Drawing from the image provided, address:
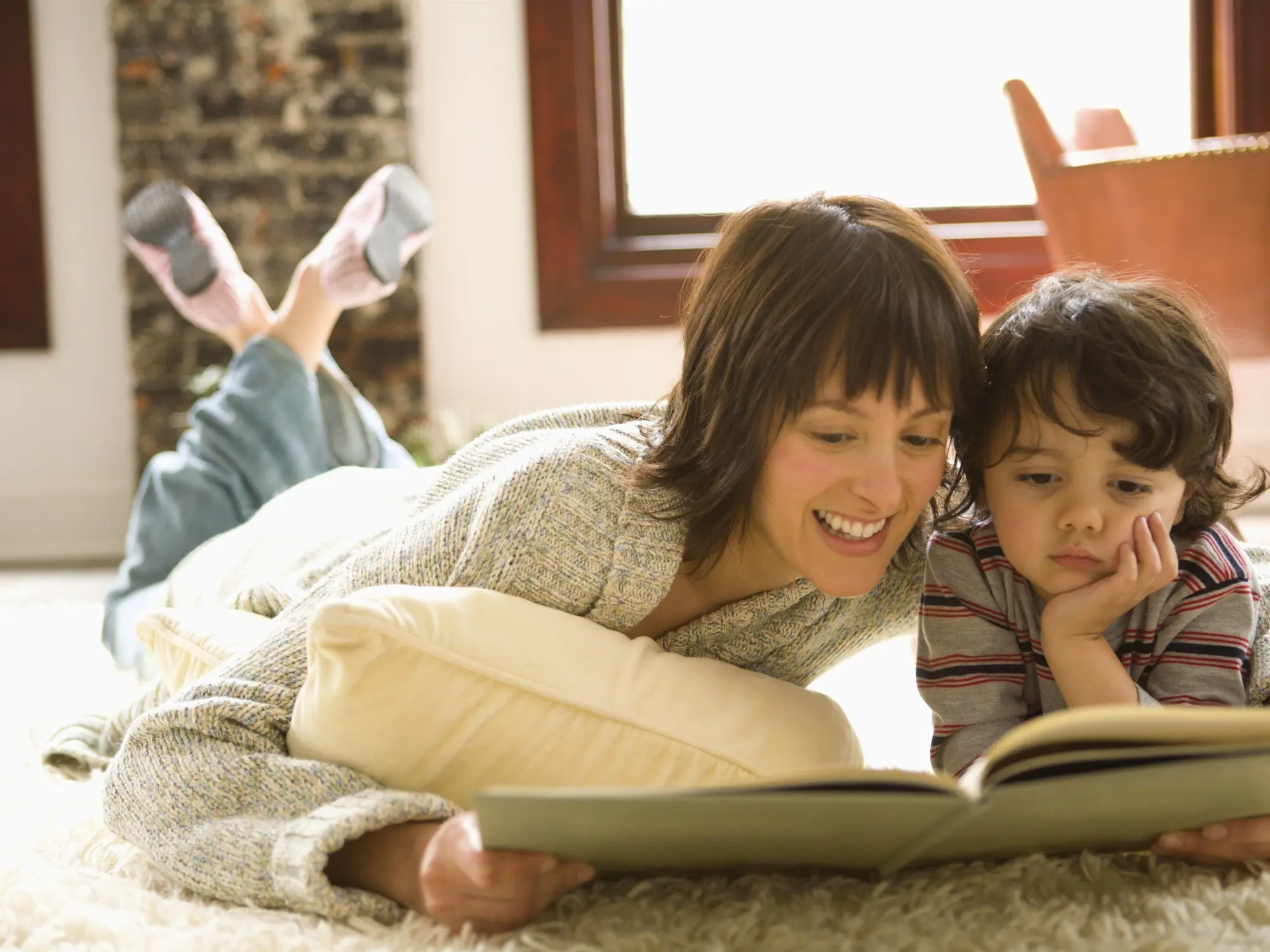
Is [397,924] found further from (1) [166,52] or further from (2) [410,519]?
(1) [166,52]

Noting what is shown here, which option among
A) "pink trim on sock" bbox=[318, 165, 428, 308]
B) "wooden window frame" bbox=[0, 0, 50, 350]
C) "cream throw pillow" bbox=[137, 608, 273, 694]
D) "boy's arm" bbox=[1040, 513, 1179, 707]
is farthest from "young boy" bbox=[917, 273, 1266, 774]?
"wooden window frame" bbox=[0, 0, 50, 350]

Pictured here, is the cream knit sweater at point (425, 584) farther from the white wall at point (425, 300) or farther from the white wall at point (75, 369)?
the white wall at point (75, 369)

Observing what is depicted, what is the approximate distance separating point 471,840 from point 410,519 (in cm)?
44

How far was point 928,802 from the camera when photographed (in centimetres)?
69

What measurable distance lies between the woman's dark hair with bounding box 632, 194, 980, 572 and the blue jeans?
103 cm

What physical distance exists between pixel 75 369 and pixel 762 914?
3.32 meters

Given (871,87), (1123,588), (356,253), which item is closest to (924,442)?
(1123,588)

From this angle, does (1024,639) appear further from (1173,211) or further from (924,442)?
(1173,211)

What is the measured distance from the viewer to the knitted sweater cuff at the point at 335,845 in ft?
2.78

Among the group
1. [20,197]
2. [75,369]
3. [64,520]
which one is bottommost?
[64,520]

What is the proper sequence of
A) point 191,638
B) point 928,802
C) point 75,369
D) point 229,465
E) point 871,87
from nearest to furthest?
point 928,802 → point 191,638 → point 229,465 → point 75,369 → point 871,87

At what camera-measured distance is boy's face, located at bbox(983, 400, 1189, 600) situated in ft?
3.35

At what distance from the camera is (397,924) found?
86 cm

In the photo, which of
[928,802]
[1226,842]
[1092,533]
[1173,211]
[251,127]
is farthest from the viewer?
[251,127]
